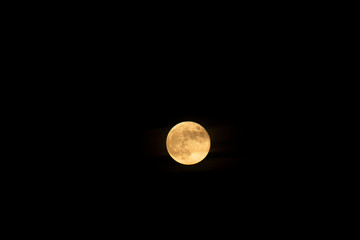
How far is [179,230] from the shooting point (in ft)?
12.6

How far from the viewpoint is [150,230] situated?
388 cm

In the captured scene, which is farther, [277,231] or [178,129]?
[277,231]

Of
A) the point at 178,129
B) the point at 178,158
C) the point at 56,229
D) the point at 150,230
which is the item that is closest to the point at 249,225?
the point at 150,230

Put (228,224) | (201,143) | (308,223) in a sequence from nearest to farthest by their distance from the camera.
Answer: (201,143), (308,223), (228,224)

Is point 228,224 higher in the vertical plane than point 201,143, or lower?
lower

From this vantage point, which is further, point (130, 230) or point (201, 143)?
point (130, 230)

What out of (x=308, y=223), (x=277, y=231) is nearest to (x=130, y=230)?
(x=277, y=231)

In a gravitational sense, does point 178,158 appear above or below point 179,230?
above

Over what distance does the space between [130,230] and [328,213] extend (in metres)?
3.09

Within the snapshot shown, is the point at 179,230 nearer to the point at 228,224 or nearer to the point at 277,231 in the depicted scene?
the point at 228,224

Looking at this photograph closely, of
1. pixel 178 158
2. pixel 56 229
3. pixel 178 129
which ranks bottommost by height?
pixel 56 229

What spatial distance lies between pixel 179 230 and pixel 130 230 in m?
0.77

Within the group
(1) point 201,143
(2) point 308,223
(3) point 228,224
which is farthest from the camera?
(3) point 228,224

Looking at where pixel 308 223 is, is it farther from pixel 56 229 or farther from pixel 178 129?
pixel 56 229
